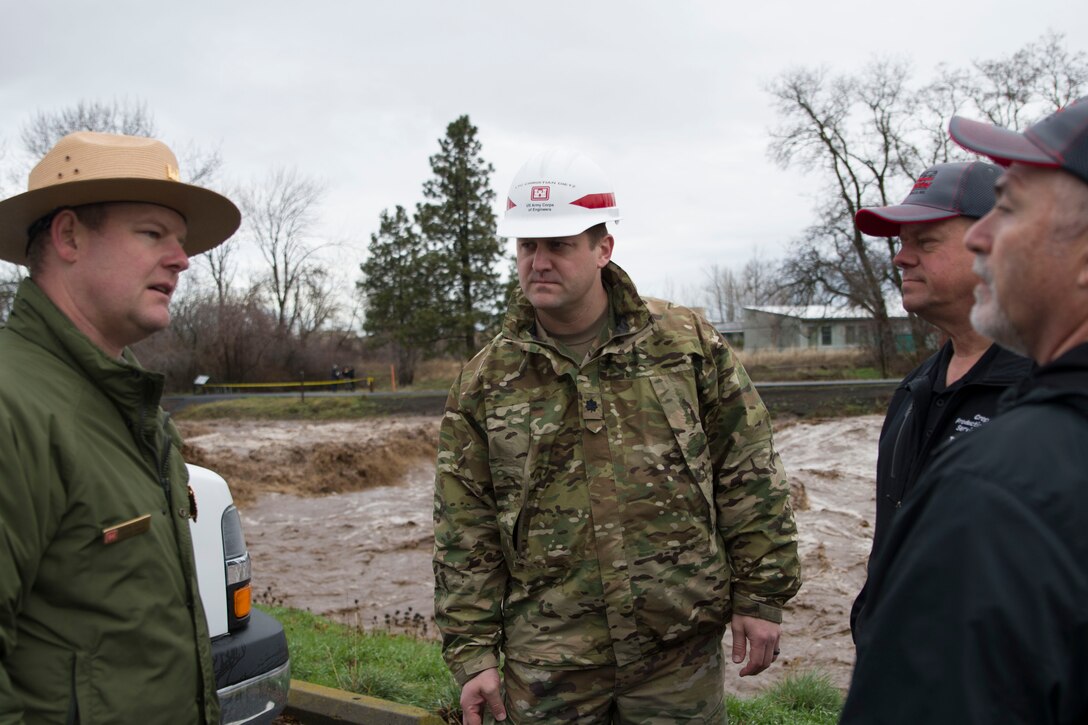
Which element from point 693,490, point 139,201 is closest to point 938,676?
point 693,490

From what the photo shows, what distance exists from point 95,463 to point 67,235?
0.66m

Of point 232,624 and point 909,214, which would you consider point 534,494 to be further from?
point 909,214

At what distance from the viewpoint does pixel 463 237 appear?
135 feet

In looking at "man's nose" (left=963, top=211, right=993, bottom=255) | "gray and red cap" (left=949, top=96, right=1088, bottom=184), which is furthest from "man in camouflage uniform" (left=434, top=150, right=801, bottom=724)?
"gray and red cap" (left=949, top=96, right=1088, bottom=184)

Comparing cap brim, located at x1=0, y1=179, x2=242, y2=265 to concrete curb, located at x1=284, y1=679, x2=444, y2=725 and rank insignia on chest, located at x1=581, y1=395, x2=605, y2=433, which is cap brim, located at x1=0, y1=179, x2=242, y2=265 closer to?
rank insignia on chest, located at x1=581, y1=395, x2=605, y2=433

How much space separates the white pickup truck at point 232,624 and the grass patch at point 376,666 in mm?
1056

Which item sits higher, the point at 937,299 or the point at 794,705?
the point at 937,299

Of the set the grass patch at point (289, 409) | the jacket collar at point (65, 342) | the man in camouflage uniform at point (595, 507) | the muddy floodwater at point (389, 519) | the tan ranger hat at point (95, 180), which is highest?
the tan ranger hat at point (95, 180)

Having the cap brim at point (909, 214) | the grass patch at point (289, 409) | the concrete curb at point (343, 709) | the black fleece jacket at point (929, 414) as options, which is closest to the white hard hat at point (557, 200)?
the cap brim at point (909, 214)

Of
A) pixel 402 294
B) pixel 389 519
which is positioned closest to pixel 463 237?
pixel 402 294

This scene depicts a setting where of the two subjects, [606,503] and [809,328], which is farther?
[809,328]

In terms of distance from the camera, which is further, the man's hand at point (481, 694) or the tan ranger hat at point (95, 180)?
the man's hand at point (481, 694)

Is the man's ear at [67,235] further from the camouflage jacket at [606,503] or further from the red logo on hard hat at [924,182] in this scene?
the red logo on hard hat at [924,182]

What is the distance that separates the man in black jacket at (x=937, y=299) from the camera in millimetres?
2627
